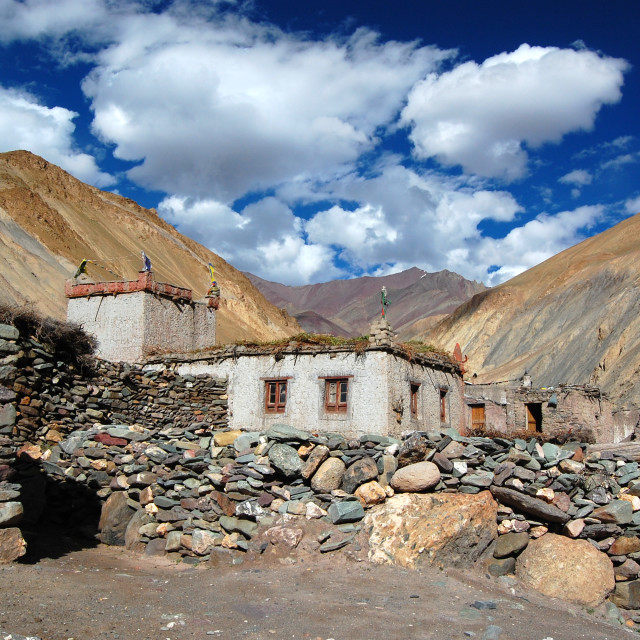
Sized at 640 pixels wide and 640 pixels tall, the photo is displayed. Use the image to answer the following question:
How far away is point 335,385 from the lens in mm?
18641

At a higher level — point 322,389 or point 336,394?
point 322,389

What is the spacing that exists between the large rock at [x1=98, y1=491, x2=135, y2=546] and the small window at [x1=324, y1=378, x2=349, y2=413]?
20.5ft

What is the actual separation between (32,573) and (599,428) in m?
26.1

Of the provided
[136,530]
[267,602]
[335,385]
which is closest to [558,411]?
[335,385]

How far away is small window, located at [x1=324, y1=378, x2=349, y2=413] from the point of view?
725 inches

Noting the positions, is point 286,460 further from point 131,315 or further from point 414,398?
point 131,315

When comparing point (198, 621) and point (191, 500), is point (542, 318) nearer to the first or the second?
point (191, 500)

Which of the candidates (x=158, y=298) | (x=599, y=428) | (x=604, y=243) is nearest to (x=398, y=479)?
(x=158, y=298)

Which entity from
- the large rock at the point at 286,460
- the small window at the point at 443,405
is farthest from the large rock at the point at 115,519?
the small window at the point at 443,405

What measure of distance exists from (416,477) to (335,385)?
15.5 feet

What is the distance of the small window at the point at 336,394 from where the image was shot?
725 inches

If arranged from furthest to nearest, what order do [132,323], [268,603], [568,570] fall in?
[132,323] < [568,570] < [268,603]

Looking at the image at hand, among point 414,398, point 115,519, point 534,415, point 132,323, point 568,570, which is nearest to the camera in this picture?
point 568,570

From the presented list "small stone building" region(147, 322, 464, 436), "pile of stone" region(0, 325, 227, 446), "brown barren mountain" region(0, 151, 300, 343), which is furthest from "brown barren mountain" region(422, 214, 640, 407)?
"pile of stone" region(0, 325, 227, 446)
